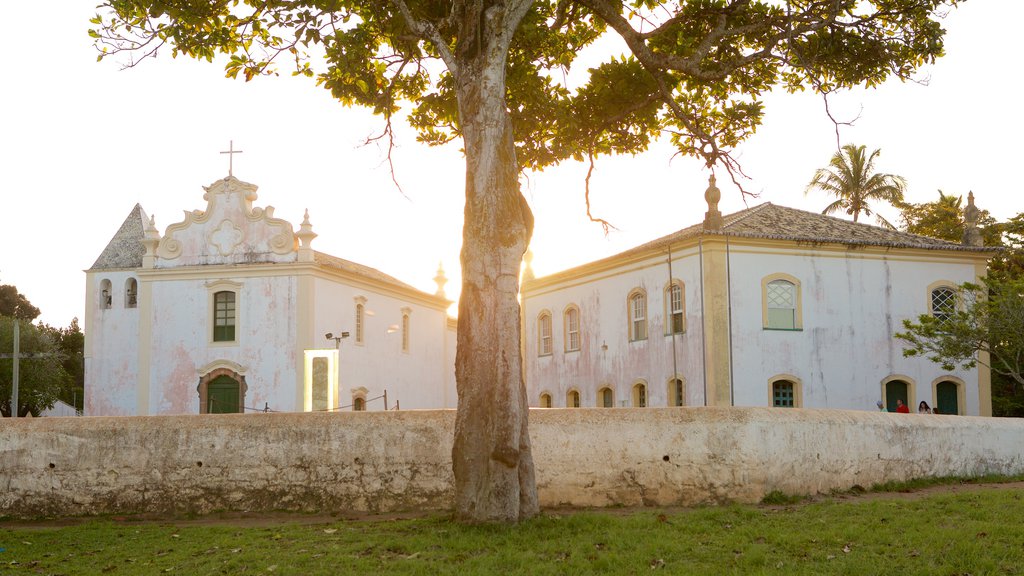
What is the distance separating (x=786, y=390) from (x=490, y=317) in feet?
63.1

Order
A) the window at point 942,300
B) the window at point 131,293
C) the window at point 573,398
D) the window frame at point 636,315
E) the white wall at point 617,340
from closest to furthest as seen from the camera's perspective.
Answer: the window at point 942,300
the white wall at point 617,340
the window frame at point 636,315
the window at point 573,398
the window at point 131,293

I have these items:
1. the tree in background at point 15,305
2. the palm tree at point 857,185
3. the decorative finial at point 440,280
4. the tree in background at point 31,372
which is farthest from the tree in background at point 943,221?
the tree in background at point 15,305

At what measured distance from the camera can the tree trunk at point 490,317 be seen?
10656 millimetres

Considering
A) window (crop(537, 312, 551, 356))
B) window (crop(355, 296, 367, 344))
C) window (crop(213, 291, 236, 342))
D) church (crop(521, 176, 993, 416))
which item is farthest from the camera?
window (crop(537, 312, 551, 356))

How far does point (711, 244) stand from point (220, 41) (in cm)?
1767

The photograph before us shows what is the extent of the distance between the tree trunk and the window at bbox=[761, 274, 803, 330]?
18.3 metres

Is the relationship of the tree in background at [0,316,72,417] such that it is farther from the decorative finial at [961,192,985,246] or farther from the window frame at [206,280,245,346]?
the decorative finial at [961,192,985,246]

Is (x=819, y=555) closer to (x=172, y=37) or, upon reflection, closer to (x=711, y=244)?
(x=172, y=37)

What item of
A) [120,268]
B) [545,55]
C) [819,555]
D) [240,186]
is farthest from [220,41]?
[120,268]

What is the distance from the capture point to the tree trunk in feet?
35.0

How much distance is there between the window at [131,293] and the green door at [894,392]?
1000 inches

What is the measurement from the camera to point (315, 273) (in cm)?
3322

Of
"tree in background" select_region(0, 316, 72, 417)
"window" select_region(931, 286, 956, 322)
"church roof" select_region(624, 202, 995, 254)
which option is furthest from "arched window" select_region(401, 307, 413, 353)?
"window" select_region(931, 286, 956, 322)

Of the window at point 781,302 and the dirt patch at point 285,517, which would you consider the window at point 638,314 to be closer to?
the window at point 781,302
